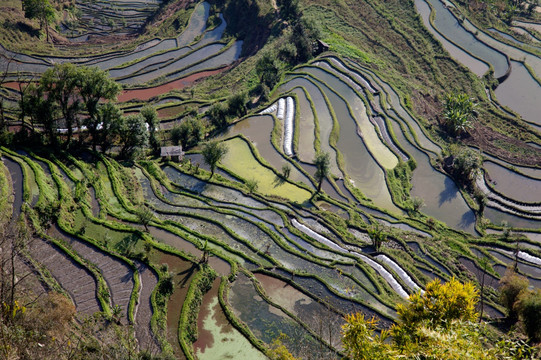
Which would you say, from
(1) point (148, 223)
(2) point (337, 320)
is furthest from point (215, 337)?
(1) point (148, 223)

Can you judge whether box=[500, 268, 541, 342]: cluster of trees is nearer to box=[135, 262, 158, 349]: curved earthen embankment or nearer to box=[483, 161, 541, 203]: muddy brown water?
box=[483, 161, 541, 203]: muddy brown water

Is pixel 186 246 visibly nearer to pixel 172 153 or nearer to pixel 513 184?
pixel 172 153

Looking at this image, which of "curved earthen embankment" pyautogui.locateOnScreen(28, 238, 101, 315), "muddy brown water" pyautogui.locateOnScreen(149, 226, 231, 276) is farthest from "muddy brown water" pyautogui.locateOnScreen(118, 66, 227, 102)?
"curved earthen embankment" pyautogui.locateOnScreen(28, 238, 101, 315)

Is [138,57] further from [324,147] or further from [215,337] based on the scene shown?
[215,337]

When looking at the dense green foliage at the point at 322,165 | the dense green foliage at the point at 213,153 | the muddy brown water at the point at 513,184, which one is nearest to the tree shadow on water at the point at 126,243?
the dense green foliage at the point at 213,153

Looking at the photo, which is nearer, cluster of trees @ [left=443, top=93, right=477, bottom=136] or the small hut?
the small hut

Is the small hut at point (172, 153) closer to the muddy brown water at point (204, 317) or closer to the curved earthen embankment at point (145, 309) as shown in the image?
the curved earthen embankment at point (145, 309)

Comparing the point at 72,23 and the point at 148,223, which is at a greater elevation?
the point at 72,23
